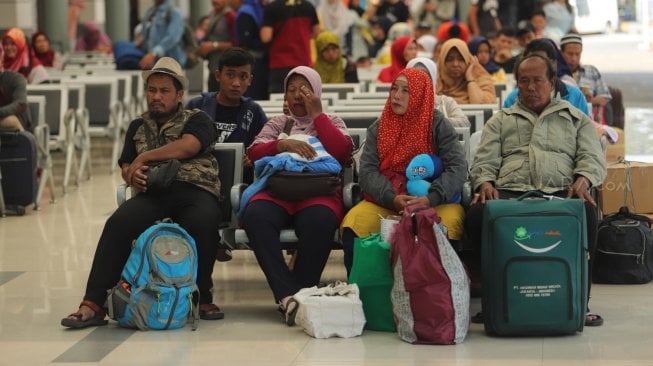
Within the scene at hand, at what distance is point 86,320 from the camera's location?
302 inches

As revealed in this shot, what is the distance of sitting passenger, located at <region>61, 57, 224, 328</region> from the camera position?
25.5ft

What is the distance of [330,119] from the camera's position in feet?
27.1

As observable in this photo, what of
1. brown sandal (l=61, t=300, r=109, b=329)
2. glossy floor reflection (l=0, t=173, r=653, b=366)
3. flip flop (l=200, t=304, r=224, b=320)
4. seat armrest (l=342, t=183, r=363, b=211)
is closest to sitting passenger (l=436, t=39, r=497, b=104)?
glossy floor reflection (l=0, t=173, r=653, b=366)

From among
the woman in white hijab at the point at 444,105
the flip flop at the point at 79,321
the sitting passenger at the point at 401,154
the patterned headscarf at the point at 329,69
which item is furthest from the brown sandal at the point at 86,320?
the patterned headscarf at the point at 329,69

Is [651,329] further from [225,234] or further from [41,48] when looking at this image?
[41,48]

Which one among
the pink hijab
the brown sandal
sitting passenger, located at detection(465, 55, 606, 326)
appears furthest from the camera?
the pink hijab

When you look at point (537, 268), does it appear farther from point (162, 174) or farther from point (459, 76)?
point (459, 76)

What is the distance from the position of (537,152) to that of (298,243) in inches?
50.9

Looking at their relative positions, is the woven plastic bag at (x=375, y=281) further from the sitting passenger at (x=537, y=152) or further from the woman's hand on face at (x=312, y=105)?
the woman's hand on face at (x=312, y=105)

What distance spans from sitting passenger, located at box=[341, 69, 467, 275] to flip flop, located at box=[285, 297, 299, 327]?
44 centimetres

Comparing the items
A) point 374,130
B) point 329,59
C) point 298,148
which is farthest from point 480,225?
point 329,59

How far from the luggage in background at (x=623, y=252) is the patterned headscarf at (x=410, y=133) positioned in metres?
1.35

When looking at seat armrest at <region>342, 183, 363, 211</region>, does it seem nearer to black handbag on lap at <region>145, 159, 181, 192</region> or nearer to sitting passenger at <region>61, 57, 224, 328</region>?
sitting passenger at <region>61, 57, 224, 328</region>

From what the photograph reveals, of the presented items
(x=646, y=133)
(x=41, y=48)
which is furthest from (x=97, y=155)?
(x=646, y=133)
